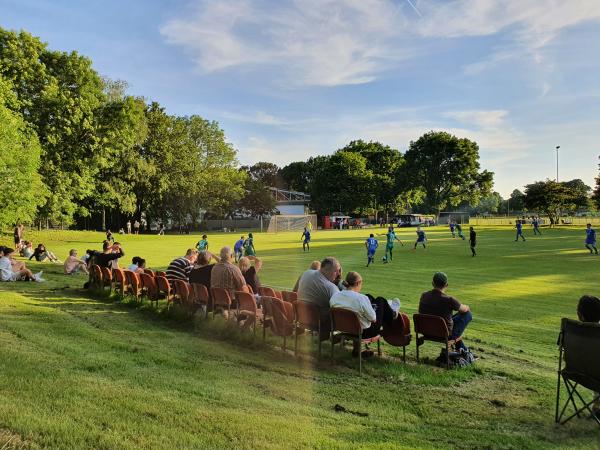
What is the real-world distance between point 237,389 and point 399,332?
2.83m

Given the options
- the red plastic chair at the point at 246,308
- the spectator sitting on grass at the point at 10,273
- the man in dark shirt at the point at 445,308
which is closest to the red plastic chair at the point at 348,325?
the man in dark shirt at the point at 445,308

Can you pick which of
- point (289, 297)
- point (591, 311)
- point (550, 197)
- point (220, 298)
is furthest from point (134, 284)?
point (550, 197)

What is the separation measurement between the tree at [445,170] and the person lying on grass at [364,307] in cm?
8641

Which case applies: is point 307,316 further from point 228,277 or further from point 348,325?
point 228,277

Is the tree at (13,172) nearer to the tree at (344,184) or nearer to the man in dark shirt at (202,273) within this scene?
the man in dark shirt at (202,273)

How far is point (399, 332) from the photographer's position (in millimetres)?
7035

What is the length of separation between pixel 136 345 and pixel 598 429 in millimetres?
5768

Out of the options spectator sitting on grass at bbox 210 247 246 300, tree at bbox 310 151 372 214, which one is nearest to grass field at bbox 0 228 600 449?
spectator sitting on grass at bbox 210 247 246 300

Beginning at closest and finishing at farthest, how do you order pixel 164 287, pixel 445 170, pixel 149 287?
pixel 164 287
pixel 149 287
pixel 445 170

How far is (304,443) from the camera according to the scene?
3.77 m

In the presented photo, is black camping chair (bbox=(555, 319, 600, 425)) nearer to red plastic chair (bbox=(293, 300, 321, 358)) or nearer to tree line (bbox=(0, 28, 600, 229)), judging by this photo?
red plastic chair (bbox=(293, 300, 321, 358))

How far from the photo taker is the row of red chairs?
22.0ft

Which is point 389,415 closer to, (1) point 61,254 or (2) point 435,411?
(2) point 435,411

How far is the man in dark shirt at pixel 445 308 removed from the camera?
22.4 ft
